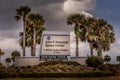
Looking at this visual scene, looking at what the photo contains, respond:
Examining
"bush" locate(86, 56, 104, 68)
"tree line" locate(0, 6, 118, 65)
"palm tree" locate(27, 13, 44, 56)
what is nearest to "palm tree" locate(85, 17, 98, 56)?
"tree line" locate(0, 6, 118, 65)

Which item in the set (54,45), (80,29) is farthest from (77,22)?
(54,45)

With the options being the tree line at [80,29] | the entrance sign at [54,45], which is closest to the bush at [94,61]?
the entrance sign at [54,45]

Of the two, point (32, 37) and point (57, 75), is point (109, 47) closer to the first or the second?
point (32, 37)

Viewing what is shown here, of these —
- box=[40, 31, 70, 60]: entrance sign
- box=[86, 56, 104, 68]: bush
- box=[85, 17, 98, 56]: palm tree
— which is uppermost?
box=[85, 17, 98, 56]: palm tree

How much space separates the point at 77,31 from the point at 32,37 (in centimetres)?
1326

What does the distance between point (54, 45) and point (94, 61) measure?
8.52 metres

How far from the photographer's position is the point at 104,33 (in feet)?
317

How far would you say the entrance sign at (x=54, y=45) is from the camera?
68812 millimetres

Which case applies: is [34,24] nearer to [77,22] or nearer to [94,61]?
[77,22]

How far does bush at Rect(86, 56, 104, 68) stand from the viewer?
6900 centimetres

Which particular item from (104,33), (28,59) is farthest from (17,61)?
(104,33)

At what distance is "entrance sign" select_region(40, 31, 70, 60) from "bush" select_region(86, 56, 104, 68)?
179 inches

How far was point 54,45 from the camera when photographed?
69.2 meters

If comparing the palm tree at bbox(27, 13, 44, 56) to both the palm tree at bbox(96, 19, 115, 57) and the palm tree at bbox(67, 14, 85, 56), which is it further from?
the palm tree at bbox(96, 19, 115, 57)
